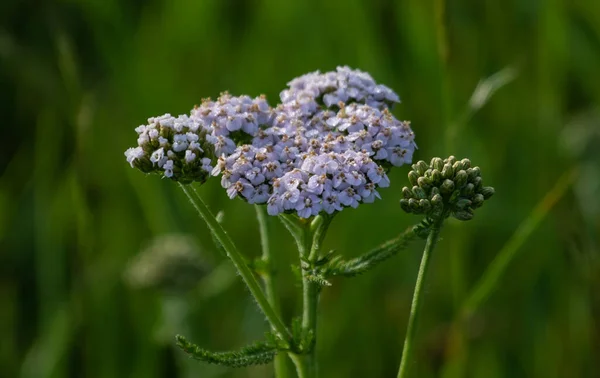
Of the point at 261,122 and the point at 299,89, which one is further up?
the point at 299,89

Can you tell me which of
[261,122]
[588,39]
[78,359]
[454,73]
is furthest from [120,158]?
[588,39]

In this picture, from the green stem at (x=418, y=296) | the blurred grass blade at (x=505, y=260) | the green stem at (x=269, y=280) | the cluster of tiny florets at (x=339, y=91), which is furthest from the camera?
the blurred grass blade at (x=505, y=260)

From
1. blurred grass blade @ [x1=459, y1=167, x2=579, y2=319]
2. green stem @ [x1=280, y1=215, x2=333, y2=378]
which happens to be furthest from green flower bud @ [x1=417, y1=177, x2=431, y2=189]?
blurred grass blade @ [x1=459, y1=167, x2=579, y2=319]

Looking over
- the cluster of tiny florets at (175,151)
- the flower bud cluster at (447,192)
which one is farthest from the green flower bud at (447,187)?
the cluster of tiny florets at (175,151)

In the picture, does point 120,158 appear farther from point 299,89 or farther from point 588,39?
point 588,39

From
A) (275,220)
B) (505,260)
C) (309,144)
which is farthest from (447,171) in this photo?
(275,220)

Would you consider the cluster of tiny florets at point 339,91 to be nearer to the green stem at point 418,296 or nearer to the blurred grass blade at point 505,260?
the green stem at point 418,296

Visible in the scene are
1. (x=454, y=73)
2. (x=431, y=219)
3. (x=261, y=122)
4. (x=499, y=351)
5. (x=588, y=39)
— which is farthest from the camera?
(x=454, y=73)

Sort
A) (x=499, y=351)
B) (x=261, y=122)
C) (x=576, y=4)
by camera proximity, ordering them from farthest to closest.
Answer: (x=576, y=4)
(x=499, y=351)
(x=261, y=122)
